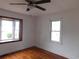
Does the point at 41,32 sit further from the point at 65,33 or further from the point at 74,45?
the point at 74,45

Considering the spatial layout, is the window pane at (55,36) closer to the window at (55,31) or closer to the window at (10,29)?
the window at (55,31)

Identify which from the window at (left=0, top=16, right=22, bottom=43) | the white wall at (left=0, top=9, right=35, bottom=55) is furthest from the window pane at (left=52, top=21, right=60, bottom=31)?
the window at (left=0, top=16, right=22, bottom=43)

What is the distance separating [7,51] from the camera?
12.6 ft

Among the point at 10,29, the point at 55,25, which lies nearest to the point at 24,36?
the point at 10,29

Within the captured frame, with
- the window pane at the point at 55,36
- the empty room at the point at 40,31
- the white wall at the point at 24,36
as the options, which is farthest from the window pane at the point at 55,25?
the white wall at the point at 24,36

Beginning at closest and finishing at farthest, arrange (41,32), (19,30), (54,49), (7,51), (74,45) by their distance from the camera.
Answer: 1. (74,45)
2. (7,51)
3. (54,49)
4. (19,30)
5. (41,32)

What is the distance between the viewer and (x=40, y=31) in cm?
501

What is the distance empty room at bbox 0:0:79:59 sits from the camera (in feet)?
10.6

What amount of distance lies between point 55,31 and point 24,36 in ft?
6.88

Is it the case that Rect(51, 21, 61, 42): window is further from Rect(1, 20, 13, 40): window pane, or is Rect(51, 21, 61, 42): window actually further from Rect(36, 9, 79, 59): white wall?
Rect(1, 20, 13, 40): window pane

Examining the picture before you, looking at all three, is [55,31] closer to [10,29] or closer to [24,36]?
[24,36]

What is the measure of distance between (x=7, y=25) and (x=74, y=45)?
12.4 feet

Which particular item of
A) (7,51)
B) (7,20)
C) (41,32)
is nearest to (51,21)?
(41,32)

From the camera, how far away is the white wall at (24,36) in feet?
12.2
